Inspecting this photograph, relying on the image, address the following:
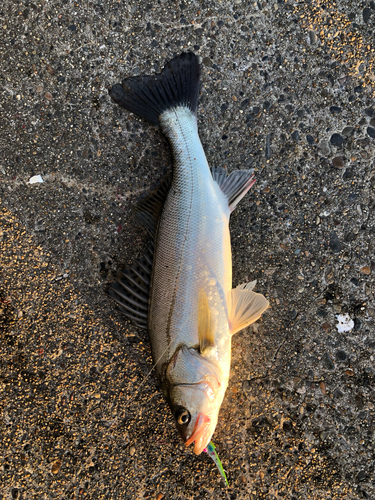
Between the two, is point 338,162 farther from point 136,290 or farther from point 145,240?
point 136,290

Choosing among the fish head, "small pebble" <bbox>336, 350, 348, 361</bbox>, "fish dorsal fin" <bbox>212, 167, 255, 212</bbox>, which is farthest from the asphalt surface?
the fish head

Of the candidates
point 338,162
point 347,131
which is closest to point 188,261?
point 338,162

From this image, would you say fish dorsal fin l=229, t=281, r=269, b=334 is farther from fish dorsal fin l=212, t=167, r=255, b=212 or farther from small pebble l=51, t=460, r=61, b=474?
small pebble l=51, t=460, r=61, b=474

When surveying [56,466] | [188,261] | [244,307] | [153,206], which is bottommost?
[56,466]

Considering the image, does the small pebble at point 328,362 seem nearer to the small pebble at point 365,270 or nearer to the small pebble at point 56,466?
the small pebble at point 365,270

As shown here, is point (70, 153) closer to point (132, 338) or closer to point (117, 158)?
point (117, 158)

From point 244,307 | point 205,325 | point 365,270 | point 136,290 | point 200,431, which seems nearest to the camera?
point 200,431
